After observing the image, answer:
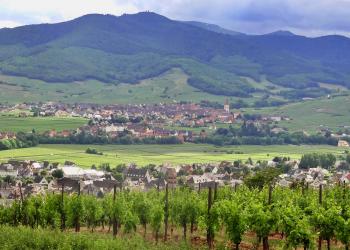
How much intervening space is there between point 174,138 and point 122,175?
167ft

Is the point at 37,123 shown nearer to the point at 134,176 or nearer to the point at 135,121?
the point at 135,121

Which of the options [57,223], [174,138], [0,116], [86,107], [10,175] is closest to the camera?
[57,223]

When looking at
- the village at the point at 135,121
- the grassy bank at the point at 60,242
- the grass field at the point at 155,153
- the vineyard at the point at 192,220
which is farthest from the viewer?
the village at the point at 135,121

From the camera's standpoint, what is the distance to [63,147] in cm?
11481

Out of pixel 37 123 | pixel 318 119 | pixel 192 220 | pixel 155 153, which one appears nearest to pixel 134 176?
pixel 155 153

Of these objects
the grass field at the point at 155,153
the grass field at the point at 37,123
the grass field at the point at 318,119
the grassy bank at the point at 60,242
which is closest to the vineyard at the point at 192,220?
the grassy bank at the point at 60,242

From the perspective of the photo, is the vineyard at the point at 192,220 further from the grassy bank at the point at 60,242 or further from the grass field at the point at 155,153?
the grass field at the point at 155,153

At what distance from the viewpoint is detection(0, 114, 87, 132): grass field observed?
434 feet

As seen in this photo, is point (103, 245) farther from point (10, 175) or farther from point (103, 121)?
point (103, 121)

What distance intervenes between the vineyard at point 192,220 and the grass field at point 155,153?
4859cm

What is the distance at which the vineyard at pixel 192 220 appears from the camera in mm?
30375

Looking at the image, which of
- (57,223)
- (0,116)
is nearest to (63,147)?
(0,116)

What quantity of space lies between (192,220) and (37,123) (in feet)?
351

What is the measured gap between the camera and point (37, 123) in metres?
141
